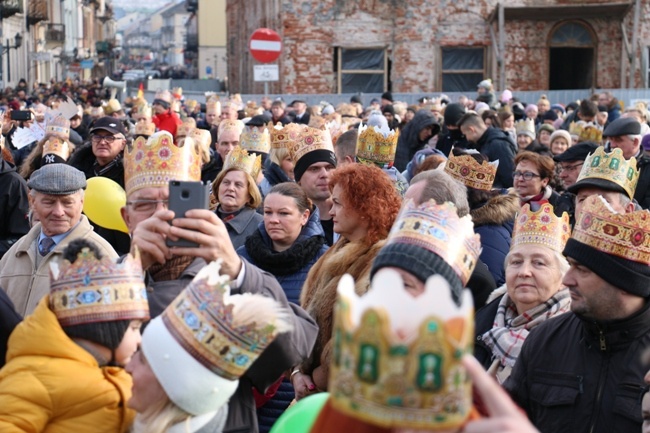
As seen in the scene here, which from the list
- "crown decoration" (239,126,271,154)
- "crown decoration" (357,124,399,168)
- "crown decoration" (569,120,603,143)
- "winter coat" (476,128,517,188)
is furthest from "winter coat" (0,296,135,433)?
"crown decoration" (569,120,603,143)

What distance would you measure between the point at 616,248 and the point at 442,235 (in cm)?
119

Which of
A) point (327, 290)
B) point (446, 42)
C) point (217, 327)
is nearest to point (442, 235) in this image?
point (217, 327)

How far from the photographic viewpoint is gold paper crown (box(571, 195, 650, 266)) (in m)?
4.74

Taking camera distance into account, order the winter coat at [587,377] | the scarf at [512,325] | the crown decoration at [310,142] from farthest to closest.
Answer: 1. the crown decoration at [310,142]
2. the scarf at [512,325]
3. the winter coat at [587,377]

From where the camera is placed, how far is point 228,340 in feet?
11.3

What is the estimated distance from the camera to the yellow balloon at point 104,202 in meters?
6.46

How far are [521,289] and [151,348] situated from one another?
2362 mm

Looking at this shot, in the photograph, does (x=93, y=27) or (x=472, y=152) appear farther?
(x=93, y=27)

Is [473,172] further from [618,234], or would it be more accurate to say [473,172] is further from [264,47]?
[264,47]

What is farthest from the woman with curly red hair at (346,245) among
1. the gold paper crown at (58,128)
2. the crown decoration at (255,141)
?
the gold paper crown at (58,128)

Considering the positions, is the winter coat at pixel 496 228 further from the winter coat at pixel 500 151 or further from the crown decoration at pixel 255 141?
the crown decoration at pixel 255 141

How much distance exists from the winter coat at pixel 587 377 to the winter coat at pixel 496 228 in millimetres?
2147

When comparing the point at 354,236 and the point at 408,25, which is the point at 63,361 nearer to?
the point at 354,236

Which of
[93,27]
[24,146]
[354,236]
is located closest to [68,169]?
[354,236]
